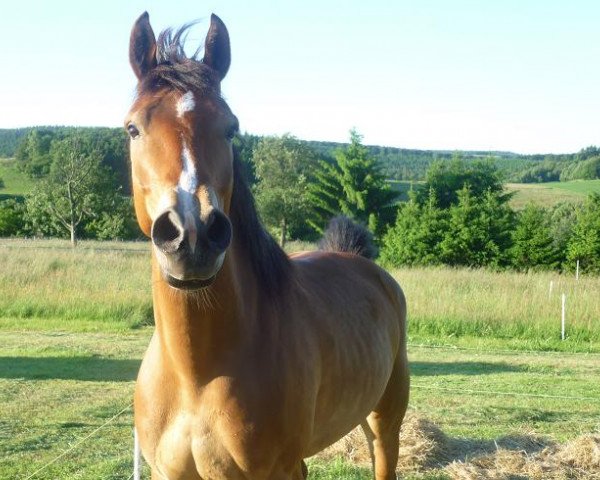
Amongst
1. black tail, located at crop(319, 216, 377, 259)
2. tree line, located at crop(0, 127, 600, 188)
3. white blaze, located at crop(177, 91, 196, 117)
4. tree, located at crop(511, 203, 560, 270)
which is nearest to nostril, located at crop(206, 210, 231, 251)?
white blaze, located at crop(177, 91, 196, 117)

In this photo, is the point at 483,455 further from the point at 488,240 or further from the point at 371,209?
the point at 371,209

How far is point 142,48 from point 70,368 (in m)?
7.58

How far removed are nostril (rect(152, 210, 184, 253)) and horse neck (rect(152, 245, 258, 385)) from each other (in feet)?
1.52

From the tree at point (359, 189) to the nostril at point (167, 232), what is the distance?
2957cm

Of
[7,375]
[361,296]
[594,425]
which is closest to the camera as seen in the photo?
[361,296]

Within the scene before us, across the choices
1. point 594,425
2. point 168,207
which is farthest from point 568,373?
point 168,207

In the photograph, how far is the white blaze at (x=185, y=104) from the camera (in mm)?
2182

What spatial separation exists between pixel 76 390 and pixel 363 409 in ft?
17.5

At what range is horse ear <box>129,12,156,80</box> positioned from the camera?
2396mm

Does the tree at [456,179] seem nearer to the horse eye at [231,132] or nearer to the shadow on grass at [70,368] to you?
the shadow on grass at [70,368]

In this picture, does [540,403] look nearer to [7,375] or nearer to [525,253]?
[7,375]

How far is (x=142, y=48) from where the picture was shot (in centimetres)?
241

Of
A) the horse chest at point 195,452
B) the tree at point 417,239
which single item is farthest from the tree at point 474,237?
the horse chest at point 195,452

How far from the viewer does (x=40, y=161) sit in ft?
119
